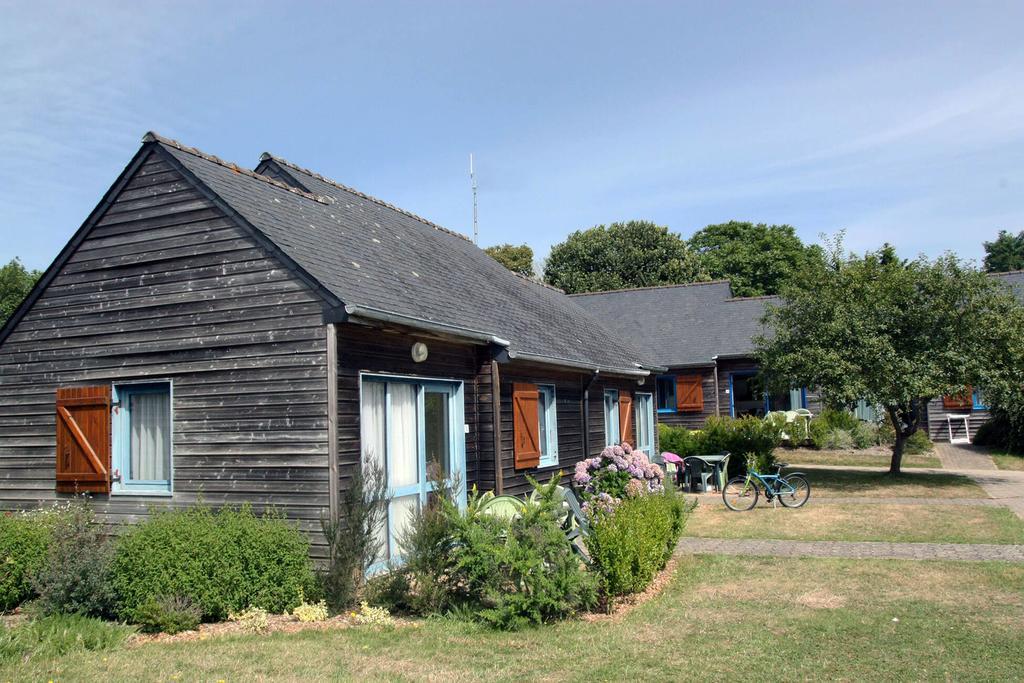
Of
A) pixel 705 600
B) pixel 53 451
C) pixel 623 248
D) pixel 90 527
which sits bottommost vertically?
pixel 705 600

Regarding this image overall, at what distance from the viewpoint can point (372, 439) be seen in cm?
940

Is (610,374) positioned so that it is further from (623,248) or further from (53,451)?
(623,248)

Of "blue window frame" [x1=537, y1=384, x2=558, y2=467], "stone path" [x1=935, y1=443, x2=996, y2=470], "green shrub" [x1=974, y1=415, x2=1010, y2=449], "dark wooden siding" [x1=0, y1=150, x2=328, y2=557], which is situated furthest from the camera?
"green shrub" [x1=974, y1=415, x2=1010, y2=449]

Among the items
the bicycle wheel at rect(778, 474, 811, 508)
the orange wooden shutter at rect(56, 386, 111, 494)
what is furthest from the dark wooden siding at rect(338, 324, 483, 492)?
the bicycle wheel at rect(778, 474, 811, 508)

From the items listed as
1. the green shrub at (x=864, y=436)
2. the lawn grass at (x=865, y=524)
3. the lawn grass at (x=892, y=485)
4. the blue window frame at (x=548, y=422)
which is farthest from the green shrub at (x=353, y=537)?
the green shrub at (x=864, y=436)

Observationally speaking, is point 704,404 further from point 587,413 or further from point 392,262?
point 392,262

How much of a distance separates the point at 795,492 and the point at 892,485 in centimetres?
426

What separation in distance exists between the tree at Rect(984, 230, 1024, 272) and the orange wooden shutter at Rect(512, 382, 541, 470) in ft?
190

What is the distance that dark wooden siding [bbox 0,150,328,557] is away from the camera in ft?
29.0

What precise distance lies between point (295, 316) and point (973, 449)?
2297 centimetres

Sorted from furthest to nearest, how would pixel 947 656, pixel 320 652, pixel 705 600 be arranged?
pixel 705 600, pixel 320 652, pixel 947 656

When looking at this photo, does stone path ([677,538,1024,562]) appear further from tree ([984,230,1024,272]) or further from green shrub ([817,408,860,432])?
tree ([984,230,1024,272])

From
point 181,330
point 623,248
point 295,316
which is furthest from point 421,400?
point 623,248

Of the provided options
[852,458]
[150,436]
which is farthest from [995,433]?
[150,436]
